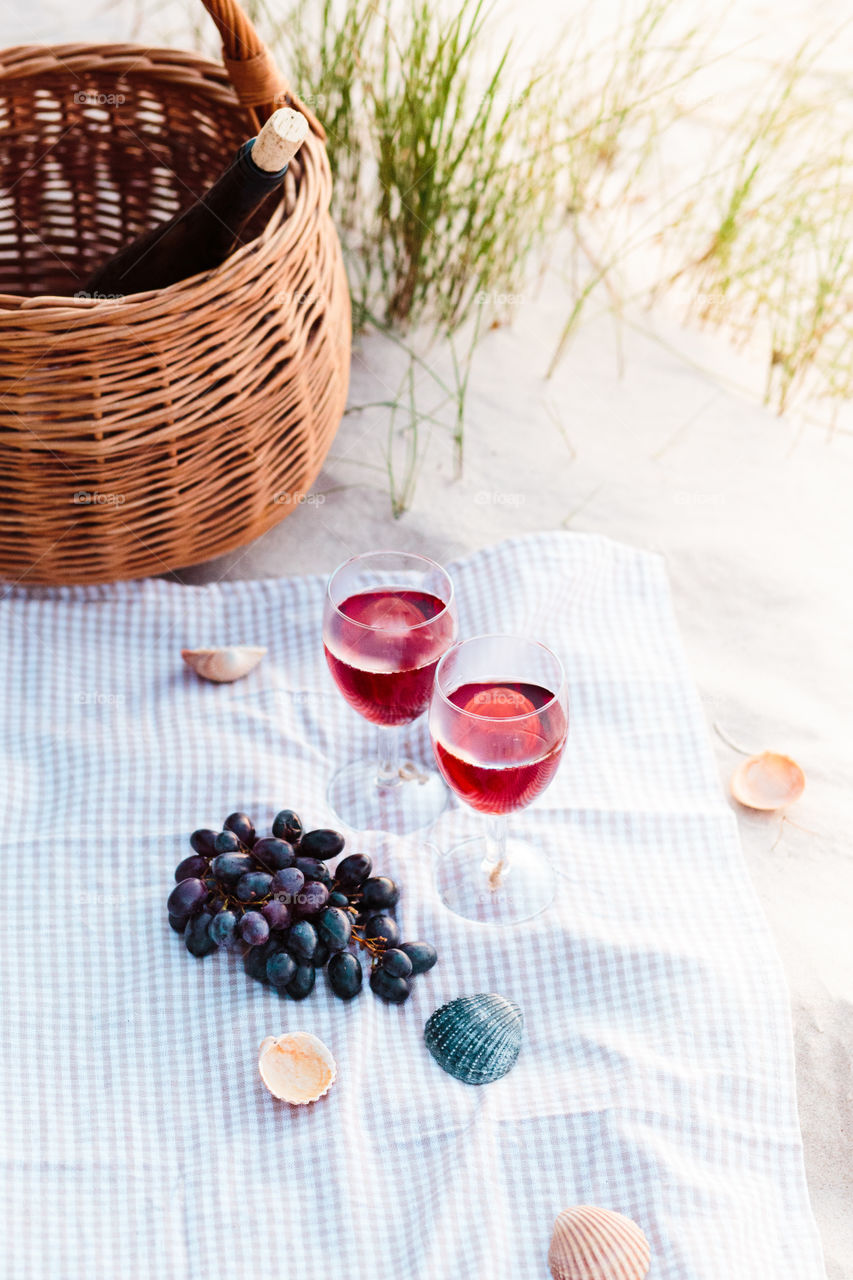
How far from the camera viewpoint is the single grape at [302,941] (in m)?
1.25

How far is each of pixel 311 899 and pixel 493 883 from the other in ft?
0.83

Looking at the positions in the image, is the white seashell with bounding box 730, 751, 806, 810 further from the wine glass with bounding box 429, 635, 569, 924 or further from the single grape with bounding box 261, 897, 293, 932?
the single grape with bounding box 261, 897, 293, 932

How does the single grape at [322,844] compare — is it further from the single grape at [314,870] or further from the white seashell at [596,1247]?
the white seashell at [596,1247]

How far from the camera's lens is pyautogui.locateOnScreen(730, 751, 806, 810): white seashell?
161cm

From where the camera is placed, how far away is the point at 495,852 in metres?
1.39

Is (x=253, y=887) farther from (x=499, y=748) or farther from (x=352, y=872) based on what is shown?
(x=499, y=748)

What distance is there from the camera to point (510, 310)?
2.46 meters

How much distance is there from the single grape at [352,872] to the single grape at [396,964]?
10 centimetres

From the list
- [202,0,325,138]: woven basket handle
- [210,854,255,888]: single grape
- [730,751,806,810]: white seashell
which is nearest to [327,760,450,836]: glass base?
[210,854,255,888]: single grape

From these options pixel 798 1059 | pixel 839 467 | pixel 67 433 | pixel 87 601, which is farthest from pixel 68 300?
pixel 839 467

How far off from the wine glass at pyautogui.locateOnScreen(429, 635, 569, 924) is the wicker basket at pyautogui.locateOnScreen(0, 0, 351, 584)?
0.54 metres

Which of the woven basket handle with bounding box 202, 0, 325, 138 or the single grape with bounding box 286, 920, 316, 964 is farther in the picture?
the woven basket handle with bounding box 202, 0, 325, 138

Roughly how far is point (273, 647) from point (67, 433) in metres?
0.47

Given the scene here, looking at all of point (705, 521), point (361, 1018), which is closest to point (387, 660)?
point (361, 1018)
